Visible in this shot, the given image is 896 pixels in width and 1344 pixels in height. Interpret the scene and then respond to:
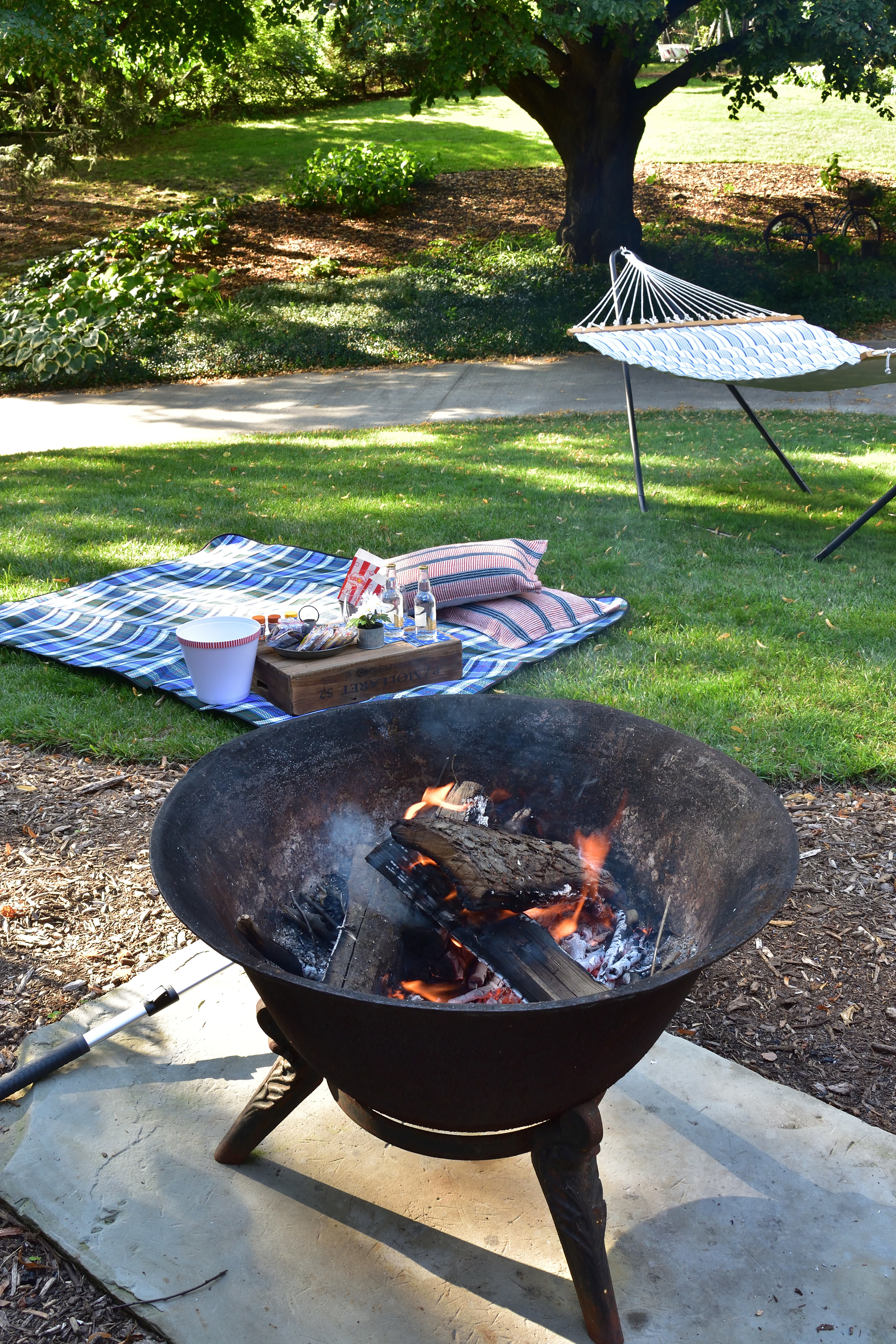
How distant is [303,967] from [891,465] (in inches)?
241

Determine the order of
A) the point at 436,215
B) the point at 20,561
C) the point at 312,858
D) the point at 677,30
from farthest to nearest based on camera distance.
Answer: the point at 677,30 < the point at 436,215 < the point at 20,561 < the point at 312,858

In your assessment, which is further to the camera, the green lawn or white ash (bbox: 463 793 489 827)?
the green lawn

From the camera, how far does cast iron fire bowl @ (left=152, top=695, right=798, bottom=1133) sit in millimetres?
1363

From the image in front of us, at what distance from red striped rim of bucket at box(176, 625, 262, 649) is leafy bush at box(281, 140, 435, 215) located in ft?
43.1

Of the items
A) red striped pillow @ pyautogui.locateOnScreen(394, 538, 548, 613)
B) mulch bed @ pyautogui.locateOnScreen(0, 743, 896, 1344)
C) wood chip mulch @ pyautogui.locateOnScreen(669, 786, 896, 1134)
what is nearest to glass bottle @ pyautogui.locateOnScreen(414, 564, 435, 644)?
red striped pillow @ pyautogui.locateOnScreen(394, 538, 548, 613)

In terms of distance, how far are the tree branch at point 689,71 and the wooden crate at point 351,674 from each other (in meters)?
9.39

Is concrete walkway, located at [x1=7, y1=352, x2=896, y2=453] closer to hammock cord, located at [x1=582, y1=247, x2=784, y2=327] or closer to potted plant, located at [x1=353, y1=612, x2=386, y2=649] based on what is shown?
hammock cord, located at [x1=582, y1=247, x2=784, y2=327]

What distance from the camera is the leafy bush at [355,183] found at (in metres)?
14.8

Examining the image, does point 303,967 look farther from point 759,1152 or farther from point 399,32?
point 399,32

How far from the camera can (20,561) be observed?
522 cm

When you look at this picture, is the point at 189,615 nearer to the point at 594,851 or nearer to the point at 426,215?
the point at 594,851

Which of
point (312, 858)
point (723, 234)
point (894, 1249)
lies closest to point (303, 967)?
point (312, 858)

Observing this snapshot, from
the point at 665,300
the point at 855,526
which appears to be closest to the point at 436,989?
the point at 855,526

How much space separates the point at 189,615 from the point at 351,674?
1142 millimetres
